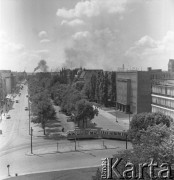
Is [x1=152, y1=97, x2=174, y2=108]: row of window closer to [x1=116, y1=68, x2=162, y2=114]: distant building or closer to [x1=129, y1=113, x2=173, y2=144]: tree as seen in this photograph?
[x1=116, y1=68, x2=162, y2=114]: distant building

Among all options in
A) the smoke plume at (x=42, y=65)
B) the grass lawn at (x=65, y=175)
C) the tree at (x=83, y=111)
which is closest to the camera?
the grass lawn at (x=65, y=175)

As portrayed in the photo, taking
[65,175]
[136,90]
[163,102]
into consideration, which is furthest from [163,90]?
[65,175]

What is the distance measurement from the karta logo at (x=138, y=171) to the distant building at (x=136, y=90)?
17.7 metres

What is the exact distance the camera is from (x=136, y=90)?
25641mm

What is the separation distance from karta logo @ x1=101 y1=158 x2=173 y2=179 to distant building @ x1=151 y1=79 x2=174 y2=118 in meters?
14.6

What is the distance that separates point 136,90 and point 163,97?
2.95m

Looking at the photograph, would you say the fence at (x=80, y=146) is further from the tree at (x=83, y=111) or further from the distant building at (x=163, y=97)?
the distant building at (x=163, y=97)

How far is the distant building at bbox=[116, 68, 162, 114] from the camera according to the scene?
1005 inches

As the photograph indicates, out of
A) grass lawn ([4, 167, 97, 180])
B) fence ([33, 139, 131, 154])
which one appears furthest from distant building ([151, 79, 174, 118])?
grass lawn ([4, 167, 97, 180])

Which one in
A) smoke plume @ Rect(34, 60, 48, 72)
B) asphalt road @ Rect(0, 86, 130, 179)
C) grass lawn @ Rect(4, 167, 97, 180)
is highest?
smoke plume @ Rect(34, 60, 48, 72)

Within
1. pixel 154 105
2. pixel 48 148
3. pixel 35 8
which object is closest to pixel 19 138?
pixel 48 148

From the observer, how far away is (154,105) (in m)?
25.0

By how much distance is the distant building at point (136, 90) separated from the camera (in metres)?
25.5

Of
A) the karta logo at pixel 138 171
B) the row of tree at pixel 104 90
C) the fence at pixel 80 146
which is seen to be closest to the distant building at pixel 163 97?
the row of tree at pixel 104 90
